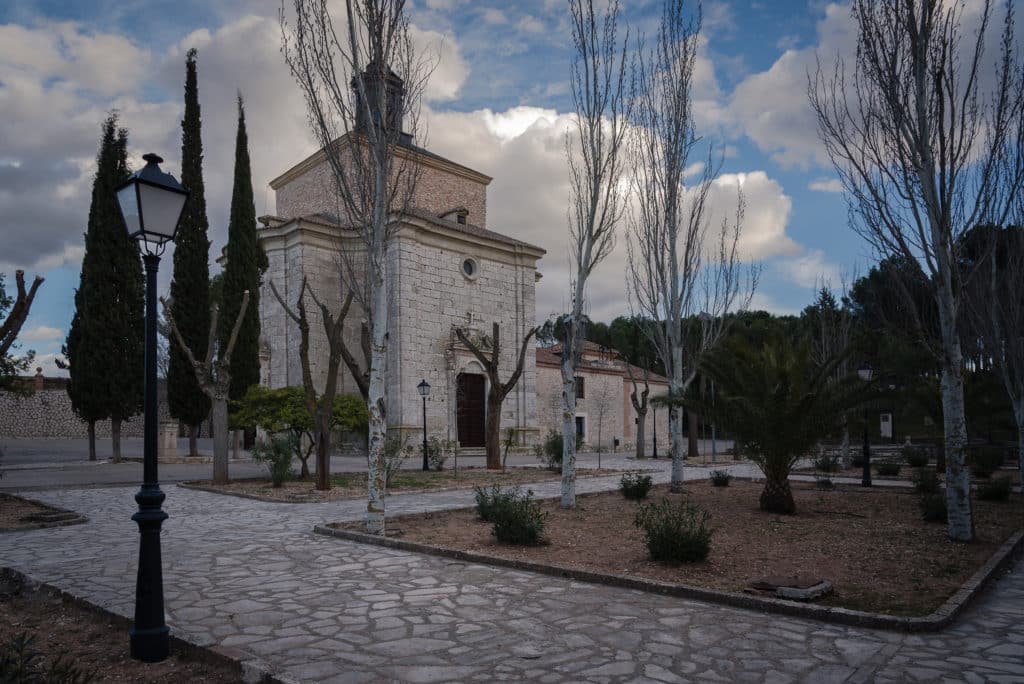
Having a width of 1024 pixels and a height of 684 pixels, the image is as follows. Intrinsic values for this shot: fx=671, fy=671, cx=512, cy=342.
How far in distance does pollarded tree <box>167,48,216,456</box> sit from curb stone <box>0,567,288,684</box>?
55.0 feet

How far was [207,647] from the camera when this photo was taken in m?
4.04

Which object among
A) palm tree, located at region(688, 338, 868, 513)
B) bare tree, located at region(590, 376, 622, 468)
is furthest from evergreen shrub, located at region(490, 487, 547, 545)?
bare tree, located at region(590, 376, 622, 468)

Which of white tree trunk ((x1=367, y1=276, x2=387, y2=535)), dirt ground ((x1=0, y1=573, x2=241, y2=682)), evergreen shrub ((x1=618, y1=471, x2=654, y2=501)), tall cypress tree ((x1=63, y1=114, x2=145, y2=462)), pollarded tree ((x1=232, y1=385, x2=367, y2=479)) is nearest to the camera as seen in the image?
dirt ground ((x1=0, y1=573, x2=241, y2=682))

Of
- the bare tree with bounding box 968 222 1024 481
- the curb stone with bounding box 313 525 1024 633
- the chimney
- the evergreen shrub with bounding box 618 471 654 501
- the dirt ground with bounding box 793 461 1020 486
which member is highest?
the chimney

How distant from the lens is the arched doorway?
26938 mm

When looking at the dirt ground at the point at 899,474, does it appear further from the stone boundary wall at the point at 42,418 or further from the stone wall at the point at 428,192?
the stone boundary wall at the point at 42,418

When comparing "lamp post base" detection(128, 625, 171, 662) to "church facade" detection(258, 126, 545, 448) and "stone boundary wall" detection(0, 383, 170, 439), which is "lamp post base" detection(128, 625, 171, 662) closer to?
"church facade" detection(258, 126, 545, 448)

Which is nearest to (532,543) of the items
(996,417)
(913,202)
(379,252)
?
(379,252)

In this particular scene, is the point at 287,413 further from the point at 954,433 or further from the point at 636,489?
the point at 954,433

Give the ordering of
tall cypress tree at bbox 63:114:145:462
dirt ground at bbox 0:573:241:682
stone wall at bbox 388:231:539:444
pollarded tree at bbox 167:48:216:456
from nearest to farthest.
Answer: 1. dirt ground at bbox 0:573:241:682
2. tall cypress tree at bbox 63:114:145:462
3. pollarded tree at bbox 167:48:216:456
4. stone wall at bbox 388:231:539:444

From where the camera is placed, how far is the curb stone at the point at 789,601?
4.49 m

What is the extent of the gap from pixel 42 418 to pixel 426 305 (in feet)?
85.0

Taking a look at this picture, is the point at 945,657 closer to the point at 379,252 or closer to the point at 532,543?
the point at 532,543

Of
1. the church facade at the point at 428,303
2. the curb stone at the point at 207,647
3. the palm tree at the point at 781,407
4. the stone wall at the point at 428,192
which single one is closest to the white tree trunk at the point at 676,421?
the palm tree at the point at 781,407
